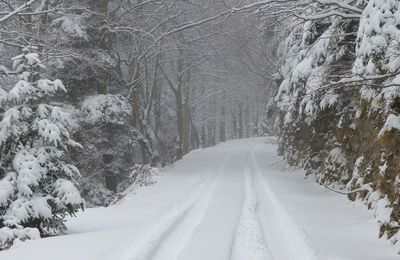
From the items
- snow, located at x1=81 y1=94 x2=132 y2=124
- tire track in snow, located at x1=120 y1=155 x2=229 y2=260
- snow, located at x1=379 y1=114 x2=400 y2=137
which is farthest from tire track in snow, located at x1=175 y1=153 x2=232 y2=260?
snow, located at x1=81 y1=94 x2=132 y2=124

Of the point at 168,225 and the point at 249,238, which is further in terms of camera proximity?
the point at 168,225

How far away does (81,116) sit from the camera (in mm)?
20750

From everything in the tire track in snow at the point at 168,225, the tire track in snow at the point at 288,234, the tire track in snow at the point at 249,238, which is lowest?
the tire track in snow at the point at 288,234

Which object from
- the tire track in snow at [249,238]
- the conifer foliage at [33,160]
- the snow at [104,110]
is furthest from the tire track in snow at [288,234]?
the snow at [104,110]

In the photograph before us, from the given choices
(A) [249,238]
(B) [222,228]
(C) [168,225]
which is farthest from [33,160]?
(A) [249,238]

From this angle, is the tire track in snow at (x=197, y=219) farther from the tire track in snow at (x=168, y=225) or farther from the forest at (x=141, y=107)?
the forest at (x=141, y=107)

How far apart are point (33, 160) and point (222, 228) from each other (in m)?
3.83

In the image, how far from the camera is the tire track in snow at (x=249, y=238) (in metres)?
7.77

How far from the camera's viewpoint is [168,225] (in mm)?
9750

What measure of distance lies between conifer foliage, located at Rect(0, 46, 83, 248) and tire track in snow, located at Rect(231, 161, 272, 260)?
3191 millimetres

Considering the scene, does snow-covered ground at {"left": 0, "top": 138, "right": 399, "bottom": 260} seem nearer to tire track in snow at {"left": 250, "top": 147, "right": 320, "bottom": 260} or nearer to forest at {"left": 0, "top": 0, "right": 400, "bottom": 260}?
tire track in snow at {"left": 250, "top": 147, "right": 320, "bottom": 260}

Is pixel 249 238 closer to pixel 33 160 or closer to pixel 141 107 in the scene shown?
pixel 33 160

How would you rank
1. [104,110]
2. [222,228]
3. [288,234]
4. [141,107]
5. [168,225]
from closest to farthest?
[288,234] < [168,225] < [222,228] < [104,110] < [141,107]

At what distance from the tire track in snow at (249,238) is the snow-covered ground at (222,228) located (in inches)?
0.6
